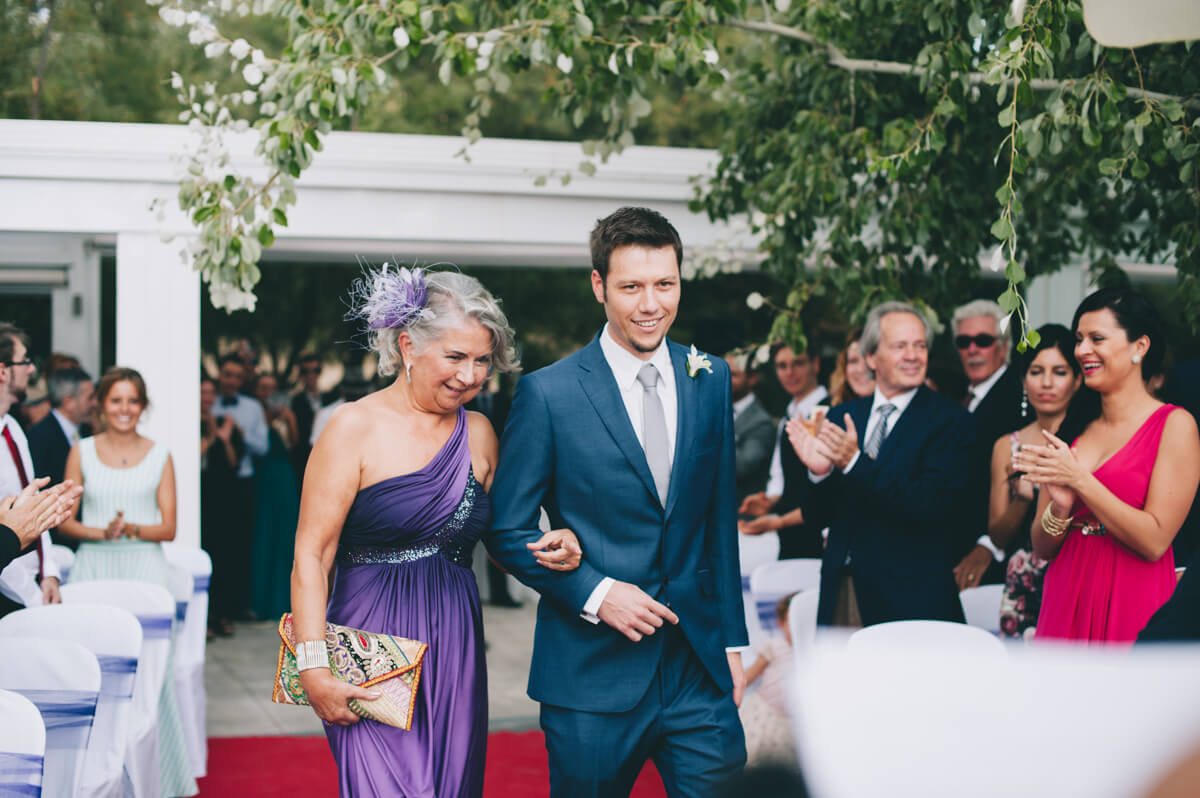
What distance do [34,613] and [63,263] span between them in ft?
17.7

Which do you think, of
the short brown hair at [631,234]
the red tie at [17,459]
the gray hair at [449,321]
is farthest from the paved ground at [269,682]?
the short brown hair at [631,234]

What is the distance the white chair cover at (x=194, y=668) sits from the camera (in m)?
5.38

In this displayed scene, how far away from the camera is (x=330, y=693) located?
111 inches

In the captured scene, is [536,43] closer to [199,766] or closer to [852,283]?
[852,283]

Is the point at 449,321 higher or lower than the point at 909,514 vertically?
higher

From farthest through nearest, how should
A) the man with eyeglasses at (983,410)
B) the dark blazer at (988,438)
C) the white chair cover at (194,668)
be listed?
the white chair cover at (194,668) < the man with eyeglasses at (983,410) < the dark blazer at (988,438)

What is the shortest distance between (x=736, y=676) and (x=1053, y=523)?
48.2 inches

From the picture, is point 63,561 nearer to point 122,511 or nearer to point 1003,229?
point 122,511

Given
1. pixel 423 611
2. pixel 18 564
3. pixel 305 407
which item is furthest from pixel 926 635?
pixel 305 407

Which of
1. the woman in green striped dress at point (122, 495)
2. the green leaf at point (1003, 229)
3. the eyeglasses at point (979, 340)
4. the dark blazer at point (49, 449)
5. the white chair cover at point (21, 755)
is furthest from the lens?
the dark blazer at point (49, 449)

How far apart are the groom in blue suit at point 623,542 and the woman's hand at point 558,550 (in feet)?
0.12

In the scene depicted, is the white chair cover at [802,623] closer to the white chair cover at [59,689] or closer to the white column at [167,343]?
the white chair cover at [59,689]

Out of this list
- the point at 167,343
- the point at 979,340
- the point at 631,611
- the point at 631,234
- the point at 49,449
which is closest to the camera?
the point at 631,611

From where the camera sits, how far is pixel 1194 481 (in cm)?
332
